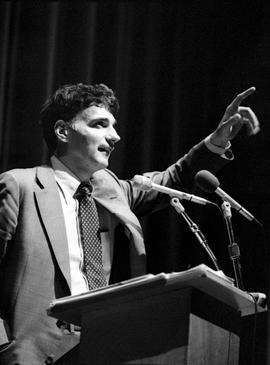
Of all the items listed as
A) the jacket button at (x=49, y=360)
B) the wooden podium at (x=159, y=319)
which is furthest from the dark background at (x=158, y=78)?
the wooden podium at (x=159, y=319)

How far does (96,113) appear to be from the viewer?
327 cm

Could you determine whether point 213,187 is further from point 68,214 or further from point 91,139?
point 91,139

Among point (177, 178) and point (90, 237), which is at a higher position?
point (177, 178)

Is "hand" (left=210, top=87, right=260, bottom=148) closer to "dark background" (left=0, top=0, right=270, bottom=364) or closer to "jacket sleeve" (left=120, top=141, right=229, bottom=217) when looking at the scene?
"jacket sleeve" (left=120, top=141, right=229, bottom=217)

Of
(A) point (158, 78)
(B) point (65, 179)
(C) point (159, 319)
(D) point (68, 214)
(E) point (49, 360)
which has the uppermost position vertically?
(A) point (158, 78)

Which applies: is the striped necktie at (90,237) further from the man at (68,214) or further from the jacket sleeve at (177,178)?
the jacket sleeve at (177,178)

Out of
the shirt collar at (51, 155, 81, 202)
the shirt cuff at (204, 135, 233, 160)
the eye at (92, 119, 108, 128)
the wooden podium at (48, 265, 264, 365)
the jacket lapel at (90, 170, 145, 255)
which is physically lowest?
the wooden podium at (48, 265, 264, 365)

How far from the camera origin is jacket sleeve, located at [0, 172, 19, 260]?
271 cm

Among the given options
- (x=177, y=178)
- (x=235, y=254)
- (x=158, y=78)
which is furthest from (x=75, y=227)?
(x=158, y=78)

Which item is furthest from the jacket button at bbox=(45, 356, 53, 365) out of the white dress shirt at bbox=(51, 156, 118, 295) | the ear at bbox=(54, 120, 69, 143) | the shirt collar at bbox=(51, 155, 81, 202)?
the ear at bbox=(54, 120, 69, 143)

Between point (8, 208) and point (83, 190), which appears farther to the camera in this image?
point (83, 190)

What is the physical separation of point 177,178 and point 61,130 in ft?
1.84

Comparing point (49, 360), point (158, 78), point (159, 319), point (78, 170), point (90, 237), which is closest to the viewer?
point (159, 319)

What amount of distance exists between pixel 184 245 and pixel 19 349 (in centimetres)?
134
